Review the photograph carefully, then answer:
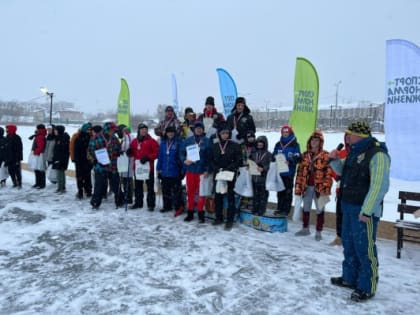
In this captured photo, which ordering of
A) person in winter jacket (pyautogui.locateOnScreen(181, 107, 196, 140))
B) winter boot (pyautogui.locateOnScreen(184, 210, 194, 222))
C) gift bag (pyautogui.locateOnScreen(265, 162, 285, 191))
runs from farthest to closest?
person in winter jacket (pyautogui.locateOnScreen(181, 107, 196, 140)) < winter boot (pyautogui.locateOnScreen(184, 210, 194, 222)) < gift bag (pyautogui.locateOnScreen(265, 162, 285, 191))

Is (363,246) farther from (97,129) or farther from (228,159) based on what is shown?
(97,129)

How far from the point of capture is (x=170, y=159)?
7.41m

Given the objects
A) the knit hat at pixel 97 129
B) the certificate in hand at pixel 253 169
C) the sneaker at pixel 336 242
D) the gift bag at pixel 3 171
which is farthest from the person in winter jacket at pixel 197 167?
the gift bag at pixel 3 171

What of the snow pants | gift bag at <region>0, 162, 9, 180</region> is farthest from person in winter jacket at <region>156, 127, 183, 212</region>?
gift bag at <region>0, 162, 9, 180</region>

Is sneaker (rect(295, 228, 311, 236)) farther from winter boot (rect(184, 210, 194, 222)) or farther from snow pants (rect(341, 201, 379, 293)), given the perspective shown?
snow pants (rect(341, 201, 379, 293))

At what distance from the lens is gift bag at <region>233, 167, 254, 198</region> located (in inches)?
269

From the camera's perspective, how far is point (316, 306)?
376 centimetres

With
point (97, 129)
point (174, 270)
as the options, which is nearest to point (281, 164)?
point (174, 270)

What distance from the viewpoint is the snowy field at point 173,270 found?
376cm

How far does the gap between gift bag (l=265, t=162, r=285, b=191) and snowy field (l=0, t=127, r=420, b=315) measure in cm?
84

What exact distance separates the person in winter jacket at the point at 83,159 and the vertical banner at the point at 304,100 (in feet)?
16.8

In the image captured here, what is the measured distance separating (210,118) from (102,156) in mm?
2535

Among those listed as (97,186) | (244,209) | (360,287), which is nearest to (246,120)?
(244,209)

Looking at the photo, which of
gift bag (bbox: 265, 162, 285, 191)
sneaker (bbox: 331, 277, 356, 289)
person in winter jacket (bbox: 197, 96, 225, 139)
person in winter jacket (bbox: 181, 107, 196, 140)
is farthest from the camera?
Answer: person in winter jacket (bbox: 181, 107, 196, 140)
